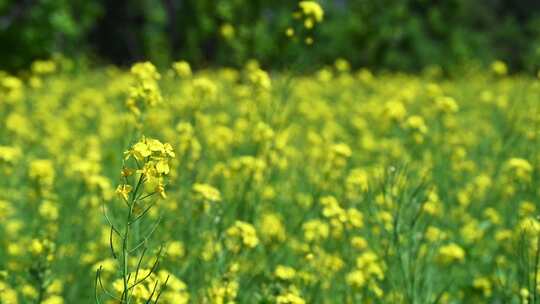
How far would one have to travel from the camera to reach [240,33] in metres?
10.4

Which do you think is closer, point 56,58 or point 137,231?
point 137,231

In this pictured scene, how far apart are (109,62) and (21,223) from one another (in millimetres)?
10439

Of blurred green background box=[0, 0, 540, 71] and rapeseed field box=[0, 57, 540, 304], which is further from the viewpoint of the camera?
blurred green background box=[0, 0, 540, 71]

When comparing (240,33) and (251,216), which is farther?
(240,33)

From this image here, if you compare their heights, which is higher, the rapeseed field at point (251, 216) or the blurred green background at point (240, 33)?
the blurred green background at point (240, 33)

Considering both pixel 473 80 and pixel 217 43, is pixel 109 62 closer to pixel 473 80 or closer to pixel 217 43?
pixel 217 43

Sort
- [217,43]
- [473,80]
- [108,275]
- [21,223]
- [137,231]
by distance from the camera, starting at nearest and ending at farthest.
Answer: [137,231]
[108,275]
[21,223]
[473,80]
[217,43]

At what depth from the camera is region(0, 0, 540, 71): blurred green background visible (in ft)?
30.5

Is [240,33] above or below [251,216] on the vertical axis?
above

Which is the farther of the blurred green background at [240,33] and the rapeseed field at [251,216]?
the blurred green background at [240,33]

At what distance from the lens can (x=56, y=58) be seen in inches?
366

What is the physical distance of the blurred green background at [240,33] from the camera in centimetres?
930

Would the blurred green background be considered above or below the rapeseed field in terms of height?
above

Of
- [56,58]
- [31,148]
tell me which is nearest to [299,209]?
[31,148]
